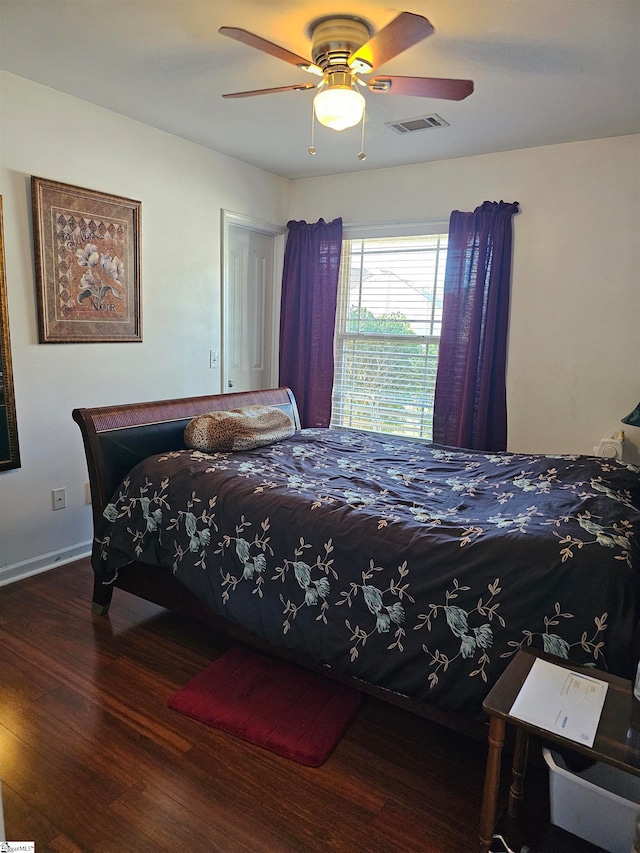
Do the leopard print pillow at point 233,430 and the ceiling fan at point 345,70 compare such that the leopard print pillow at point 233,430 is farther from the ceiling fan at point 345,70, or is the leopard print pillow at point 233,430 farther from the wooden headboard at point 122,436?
the ceiling fan at point 345,70

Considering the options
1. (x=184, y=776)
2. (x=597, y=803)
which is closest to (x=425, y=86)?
(x=597, y=803)

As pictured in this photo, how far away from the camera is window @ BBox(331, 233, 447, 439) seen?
13.4ft

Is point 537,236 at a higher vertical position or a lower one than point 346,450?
higher

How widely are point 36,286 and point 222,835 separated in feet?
8.78

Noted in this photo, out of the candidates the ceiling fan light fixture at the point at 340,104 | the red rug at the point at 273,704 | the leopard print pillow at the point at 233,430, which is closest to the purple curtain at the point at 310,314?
the leopard print pillow at the point at 233,430

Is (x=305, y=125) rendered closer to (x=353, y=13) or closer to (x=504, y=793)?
(x=353, y=13)

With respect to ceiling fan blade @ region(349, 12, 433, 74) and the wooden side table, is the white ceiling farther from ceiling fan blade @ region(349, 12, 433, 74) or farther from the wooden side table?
the wooden side table

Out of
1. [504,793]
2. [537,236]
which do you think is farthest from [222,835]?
[537,236]

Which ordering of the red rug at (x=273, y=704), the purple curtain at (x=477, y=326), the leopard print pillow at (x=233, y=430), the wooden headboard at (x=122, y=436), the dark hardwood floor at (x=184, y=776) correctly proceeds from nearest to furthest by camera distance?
the dark hardwood floor at (x=184, y=776) < the red rug at (x=273, y=704) < the wooden headboard at (x=122, y=436) < the leopard print pillow at (x=233, y=430) < the purple curtain at (x=477, y=326)

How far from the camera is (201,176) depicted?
3.82 m

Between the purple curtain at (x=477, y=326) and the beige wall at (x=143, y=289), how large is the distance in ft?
5.54

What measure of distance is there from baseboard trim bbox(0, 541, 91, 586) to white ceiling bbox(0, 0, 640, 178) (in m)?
2.55

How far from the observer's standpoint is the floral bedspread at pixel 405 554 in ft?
5.28

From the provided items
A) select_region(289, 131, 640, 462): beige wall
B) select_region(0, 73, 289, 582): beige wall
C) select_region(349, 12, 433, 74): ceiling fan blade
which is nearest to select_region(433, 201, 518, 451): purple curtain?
select_region(289, 131, 640, 462): beige wall
